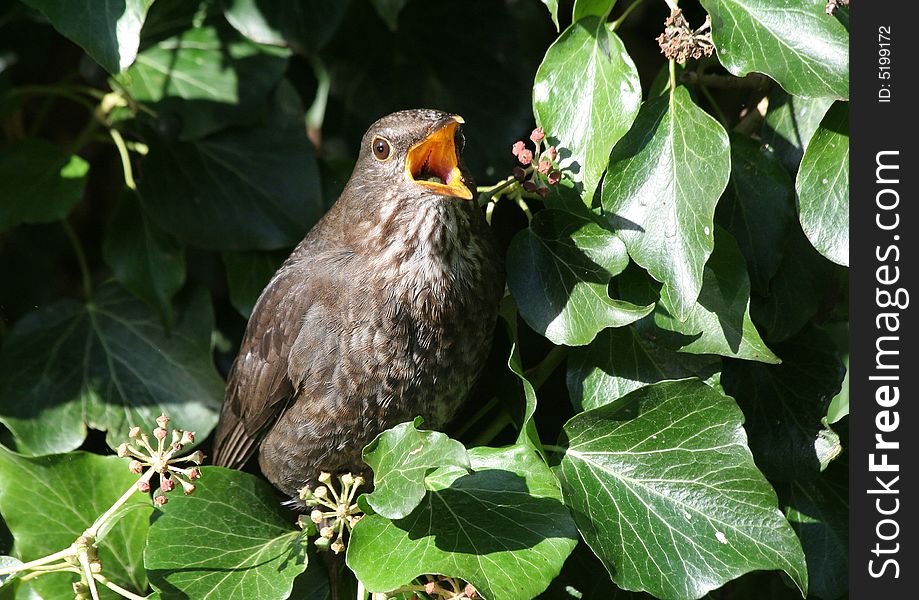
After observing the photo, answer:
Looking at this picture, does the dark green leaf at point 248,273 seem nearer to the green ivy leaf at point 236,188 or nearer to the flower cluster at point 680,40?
the green ivy leaf at point 236,188

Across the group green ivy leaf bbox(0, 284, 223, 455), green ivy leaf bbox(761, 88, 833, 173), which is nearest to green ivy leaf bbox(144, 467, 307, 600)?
green ivy leaf bbox(0, 284, 223, 455)

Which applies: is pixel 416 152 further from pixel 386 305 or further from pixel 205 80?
pixel 205 80

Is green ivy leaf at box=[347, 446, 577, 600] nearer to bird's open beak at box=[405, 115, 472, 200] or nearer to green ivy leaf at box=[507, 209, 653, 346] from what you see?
green ivy leaf at box=[507, 209, 653, 346]

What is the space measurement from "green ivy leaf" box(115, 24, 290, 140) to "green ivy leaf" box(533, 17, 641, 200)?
1.18 meters

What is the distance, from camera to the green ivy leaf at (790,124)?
2.32 m

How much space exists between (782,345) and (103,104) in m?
2.24

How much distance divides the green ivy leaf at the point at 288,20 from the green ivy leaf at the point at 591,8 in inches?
44.3

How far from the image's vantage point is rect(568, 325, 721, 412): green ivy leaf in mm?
2309

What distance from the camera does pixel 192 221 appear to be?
120 inches

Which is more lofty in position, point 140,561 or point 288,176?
point 288,176

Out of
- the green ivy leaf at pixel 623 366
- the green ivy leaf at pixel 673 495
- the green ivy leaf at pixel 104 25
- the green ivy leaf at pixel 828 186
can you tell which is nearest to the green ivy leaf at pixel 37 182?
the green ivy leaf at pixel 104 25

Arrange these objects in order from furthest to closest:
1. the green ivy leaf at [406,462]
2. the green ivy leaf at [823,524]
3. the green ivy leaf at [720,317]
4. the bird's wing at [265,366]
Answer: the bird's wing at [265,366]
the green ivy leaf at [823,524]
the green ivy leaf at [720,317]
the green ivy leaf at [406,462]

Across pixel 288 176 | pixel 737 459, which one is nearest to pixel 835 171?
pixel 737 459

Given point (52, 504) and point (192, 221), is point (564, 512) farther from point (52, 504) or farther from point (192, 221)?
point (192, 221)
